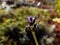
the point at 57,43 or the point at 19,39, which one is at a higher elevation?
the point at 19,39

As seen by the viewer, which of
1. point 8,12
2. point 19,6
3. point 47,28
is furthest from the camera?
point 19,6

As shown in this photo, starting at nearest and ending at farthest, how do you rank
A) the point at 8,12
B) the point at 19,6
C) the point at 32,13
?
1. the point at 8,12
2. the point at 32,13
3. the point at 19,6

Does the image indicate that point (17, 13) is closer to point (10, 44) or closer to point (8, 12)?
point (8, 12)

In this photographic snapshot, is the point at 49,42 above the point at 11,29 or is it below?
below

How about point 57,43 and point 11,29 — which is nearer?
point 11,29

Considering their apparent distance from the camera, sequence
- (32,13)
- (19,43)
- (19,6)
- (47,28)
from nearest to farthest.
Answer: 1. (19,43)
2. (47,28)
3. (32,13)
4. (19,6)

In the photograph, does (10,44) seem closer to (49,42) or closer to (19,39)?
(19,39)

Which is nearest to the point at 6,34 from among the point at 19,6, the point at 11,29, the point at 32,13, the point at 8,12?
the point at 11,29

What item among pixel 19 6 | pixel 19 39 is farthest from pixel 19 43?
Result: pixel 19 6

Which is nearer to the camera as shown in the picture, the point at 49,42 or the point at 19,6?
the point at 49,42
